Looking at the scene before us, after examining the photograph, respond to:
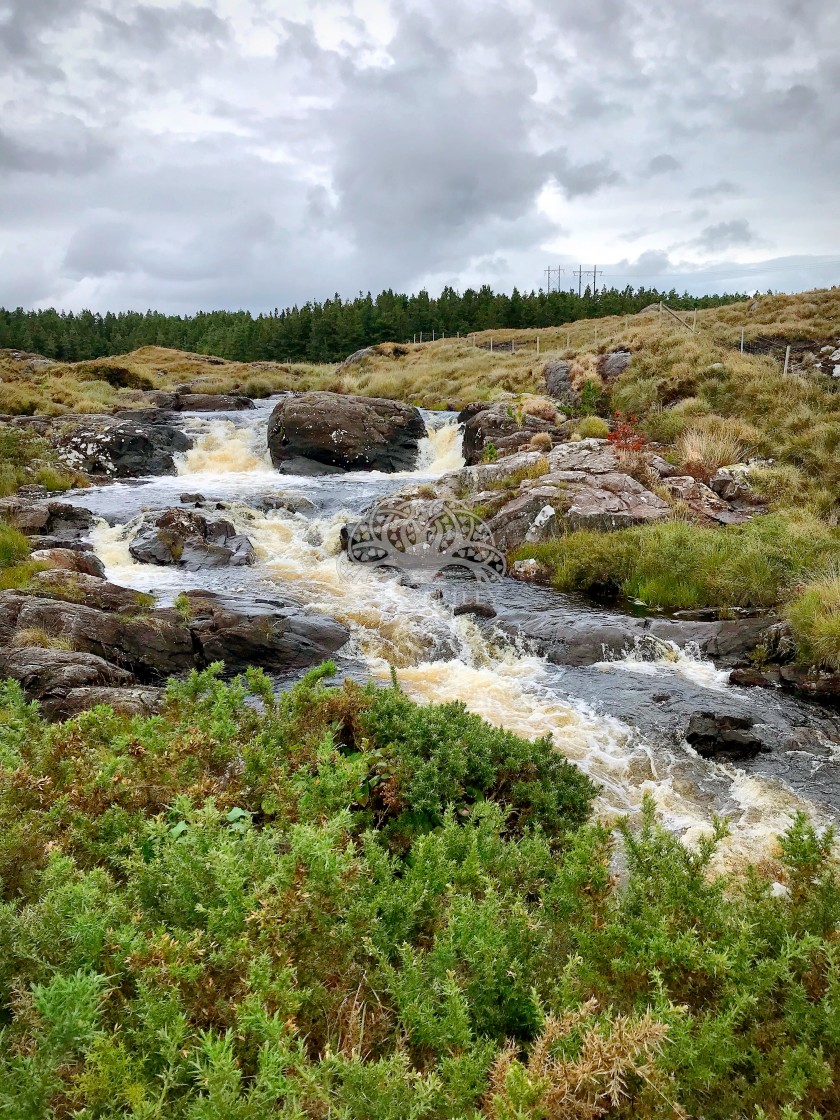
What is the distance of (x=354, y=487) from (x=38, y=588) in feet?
39.6

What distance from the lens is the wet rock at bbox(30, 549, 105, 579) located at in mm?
11923

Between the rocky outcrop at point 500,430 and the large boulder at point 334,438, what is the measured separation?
2949mm

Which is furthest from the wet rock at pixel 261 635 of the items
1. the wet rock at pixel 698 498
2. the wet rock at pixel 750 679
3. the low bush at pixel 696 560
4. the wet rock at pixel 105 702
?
the wet rock at pixel 698 498

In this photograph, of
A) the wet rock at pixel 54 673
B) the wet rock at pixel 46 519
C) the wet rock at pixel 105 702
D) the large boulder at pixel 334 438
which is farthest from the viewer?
the large boulder at pixel 334 438

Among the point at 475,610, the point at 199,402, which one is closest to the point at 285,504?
the point at 475,610

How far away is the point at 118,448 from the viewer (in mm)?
23547

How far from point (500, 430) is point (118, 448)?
13.7 meters

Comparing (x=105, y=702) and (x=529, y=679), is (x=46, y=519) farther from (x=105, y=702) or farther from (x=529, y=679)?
(x=529, y=679)

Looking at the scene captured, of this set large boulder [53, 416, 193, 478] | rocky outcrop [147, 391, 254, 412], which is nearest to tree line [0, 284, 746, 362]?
rocky outcrop [147, 391, 254, 412]

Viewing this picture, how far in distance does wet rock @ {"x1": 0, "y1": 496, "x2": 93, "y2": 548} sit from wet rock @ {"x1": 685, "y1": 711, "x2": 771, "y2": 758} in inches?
515

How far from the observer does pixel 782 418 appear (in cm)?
1903

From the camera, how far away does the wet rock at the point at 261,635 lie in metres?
9.54

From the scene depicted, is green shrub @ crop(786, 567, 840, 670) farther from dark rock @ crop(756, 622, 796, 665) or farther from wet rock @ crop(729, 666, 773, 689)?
wet rock @ crop(729, 666, 773, 689)

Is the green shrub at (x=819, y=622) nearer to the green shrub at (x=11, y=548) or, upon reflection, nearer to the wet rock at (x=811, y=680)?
the wet rock at (x=811, y=680)
